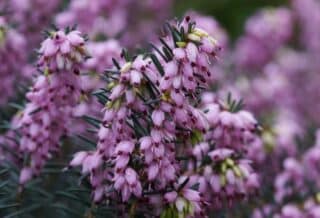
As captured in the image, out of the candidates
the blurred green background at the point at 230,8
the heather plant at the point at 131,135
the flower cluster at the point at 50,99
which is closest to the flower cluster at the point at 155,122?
the heather plant at the point at 131,135

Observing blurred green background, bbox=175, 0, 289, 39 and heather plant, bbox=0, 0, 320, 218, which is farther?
blurred green background, bbox=175, 0, 289, 39

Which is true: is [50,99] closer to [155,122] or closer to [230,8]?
[155,122]

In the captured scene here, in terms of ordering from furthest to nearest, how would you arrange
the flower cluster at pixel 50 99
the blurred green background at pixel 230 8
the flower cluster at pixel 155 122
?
the blurred green background at pixel 230 8 < the flower cluster at pixel 50 99 < the flower cluster at pixel 155 122

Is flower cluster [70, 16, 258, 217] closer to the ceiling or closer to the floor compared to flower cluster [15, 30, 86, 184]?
closer to the floor

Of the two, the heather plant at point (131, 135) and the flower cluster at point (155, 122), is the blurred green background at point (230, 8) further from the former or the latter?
the flower cluster at point (155, 122)

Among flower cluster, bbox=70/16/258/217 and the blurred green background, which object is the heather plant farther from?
the blurred green background

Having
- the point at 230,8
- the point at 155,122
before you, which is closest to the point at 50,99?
the point at 155,122

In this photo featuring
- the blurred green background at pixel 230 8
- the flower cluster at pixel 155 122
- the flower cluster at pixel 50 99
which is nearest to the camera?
the flower cluster at pixel 155 122

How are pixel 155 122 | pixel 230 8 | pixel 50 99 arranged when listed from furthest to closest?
pixel 230 8
pixel 50 99
pixel 155 122

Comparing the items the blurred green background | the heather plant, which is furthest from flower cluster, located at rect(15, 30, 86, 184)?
the blurred green background

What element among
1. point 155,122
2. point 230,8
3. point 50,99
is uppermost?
point 230,8
